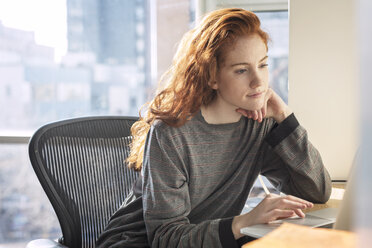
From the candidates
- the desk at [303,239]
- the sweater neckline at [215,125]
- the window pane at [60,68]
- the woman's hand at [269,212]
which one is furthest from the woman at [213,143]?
the window pane at [60,68]

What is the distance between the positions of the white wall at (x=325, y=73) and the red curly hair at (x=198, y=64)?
0.50 meters

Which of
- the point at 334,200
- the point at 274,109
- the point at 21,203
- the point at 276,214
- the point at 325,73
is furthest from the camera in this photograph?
the point at 21,203

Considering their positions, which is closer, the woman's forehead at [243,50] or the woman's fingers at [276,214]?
the woman's fingers at [276,214]

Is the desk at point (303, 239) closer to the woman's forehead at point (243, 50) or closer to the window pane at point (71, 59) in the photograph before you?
the woman's forehead at point (243, 50)

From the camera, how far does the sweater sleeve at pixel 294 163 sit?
1.14m

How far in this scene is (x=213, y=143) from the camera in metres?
1.09

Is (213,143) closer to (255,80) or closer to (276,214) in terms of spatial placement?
(255,80)

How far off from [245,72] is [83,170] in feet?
1.75

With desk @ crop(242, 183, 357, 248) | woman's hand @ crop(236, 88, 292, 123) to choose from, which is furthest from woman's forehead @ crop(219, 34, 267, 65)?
desk @ crop(242, 183, 357, 248)

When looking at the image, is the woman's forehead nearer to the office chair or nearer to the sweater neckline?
the sweater neckline

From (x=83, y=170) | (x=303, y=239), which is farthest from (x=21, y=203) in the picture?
(x=303, y=239)

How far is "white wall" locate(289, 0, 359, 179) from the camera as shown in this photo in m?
1.57

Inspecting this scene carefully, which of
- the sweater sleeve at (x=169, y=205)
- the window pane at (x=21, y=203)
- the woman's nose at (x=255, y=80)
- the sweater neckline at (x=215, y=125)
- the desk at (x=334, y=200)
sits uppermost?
the woman's nose at (x=255, y=80)

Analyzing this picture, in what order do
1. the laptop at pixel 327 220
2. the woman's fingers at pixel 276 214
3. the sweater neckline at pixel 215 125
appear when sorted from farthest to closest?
the sweater neckline at pixel 215 125 < the woman's fingers at pixel 276 214 < the laptop at pixel 327 220
